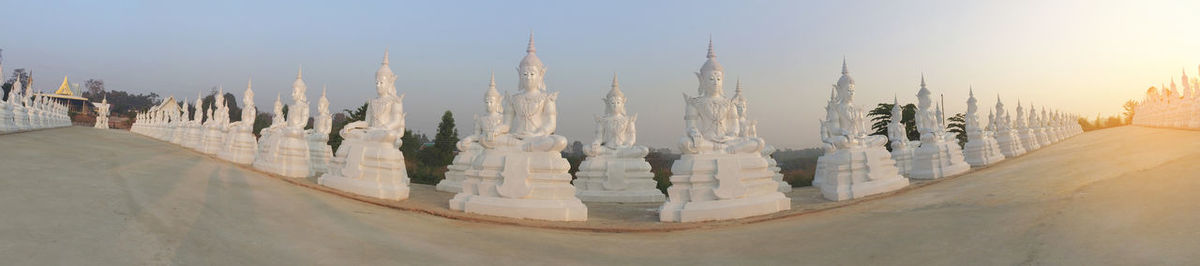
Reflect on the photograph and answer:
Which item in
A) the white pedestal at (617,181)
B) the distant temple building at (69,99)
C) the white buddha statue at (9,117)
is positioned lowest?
the white pedestal at (617,181)

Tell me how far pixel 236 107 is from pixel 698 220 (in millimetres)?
77227

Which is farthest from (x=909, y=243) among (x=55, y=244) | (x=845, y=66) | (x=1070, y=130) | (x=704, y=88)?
→ (x=1070, y=130)

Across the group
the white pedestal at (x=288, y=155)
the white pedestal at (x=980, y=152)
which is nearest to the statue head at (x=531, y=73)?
the white pedestal at (x=288, y=155)

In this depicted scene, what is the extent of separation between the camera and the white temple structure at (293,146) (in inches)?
501

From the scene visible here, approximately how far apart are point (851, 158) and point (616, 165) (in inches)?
184

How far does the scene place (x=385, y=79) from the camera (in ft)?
34.4

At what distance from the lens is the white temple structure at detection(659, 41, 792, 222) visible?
741cm

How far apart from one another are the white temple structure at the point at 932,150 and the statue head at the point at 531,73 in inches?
429

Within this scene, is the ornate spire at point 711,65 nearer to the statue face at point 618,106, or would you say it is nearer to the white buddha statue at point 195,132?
Answer: the statue face at point 618,106

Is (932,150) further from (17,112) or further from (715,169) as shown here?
(17,112)

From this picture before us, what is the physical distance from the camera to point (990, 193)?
664cm

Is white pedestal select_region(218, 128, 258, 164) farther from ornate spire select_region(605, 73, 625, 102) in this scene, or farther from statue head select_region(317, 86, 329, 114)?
ornate spire select_region(605, 73, 625, 102)

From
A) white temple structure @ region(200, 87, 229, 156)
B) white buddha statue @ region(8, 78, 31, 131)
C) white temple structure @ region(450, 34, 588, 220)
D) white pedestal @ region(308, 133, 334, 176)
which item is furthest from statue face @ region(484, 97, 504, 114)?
white buddha statue @ region(8, 78, 31, 131)

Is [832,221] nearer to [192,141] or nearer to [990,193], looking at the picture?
[990,193]
